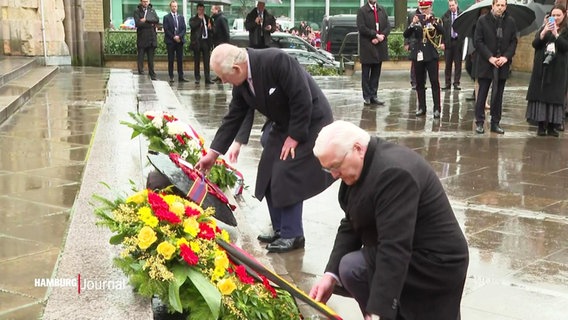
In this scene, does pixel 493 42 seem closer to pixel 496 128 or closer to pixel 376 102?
pixel 496 128

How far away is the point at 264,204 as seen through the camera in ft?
22.3

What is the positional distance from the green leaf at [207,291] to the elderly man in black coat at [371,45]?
10388mm

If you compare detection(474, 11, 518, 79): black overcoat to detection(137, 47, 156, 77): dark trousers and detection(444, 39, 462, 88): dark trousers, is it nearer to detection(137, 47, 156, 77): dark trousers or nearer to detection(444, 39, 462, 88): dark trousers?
detection(444, 39, 462, 88): dark trousers

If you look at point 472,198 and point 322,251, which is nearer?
point 322,251

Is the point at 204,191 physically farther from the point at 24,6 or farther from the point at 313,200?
the point at 24,6

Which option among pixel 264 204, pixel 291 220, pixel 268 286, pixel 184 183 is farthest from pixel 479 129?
pixel 268 286

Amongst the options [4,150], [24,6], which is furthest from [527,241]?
[24,6]

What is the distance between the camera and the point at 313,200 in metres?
6.93

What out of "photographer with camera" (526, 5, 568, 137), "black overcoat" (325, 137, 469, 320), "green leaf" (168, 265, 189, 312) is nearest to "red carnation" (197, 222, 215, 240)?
"green leaf" (168, 265, 189, 312)

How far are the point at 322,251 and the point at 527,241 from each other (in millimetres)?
1589

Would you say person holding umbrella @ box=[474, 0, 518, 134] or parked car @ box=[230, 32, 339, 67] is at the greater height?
person holding umbrella @ box=[474, 0, 518, 134]

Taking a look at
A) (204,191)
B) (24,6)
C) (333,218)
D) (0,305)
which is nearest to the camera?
(0,305)

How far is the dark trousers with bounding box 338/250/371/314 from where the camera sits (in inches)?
135

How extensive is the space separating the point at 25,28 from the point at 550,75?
10.9 metres
